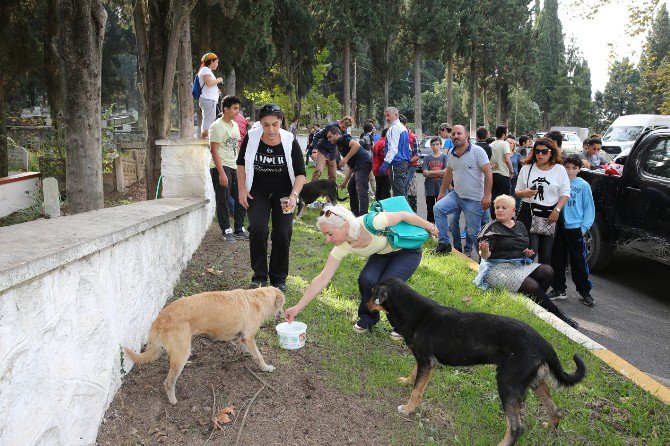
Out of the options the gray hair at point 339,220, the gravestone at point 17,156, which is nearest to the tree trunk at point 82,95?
the gray hair at point 339,220

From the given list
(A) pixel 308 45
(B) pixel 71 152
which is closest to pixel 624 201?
(B) pixel 71 152

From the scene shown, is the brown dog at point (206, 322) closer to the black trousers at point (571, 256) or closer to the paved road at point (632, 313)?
the paved road at point (632, 313)

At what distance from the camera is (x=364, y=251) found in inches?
170

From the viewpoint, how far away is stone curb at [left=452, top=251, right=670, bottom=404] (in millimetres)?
3953

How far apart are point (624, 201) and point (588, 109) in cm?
7086

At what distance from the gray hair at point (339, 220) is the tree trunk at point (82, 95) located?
10.2 feet

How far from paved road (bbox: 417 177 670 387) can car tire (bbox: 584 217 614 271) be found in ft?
0.79

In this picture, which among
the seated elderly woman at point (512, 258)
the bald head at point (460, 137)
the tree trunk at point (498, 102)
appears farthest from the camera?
the tree trunk at point (498, 102)

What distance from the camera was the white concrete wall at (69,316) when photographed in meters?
2.17

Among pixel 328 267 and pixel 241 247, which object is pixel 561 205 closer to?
pixel 328 267

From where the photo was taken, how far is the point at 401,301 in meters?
3.76

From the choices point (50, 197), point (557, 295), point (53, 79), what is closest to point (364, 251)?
point (557, 295)

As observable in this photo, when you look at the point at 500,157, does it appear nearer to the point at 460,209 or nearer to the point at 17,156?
the point at 460,209

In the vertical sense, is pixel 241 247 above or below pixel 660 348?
above
